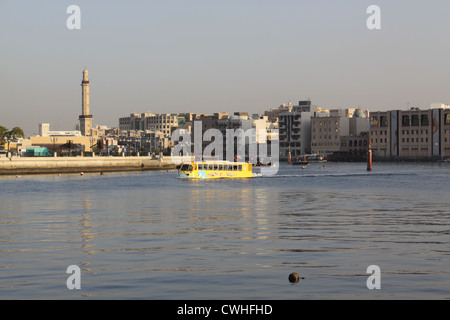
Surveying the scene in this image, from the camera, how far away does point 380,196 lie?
63.9 meters

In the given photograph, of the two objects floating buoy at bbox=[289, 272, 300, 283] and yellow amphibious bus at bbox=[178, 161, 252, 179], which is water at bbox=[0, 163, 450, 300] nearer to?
floating buoy at bbox=[289, 272, 300, 283]

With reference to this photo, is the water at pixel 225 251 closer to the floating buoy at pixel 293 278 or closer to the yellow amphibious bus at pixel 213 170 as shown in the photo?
the floating buoy at pixel 293 278

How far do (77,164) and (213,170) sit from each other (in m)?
49.8

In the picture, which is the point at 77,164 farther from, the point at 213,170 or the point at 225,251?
the point at 225,251

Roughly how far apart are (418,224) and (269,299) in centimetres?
2079

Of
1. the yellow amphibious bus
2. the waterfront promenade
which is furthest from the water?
the waterfront promenade

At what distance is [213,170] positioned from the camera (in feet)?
353

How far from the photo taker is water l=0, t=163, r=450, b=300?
20.0 meters

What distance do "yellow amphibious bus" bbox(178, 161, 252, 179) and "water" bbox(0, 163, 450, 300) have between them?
5423 cm

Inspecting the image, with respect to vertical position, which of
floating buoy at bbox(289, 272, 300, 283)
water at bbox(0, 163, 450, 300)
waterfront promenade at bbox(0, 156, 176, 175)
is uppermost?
floating buoy at bbox(289, 272, 300, 283)

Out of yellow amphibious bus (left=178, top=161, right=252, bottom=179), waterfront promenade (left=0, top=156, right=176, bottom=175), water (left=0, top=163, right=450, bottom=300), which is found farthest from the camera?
waterfront promenade (left=0, top=156, right=176, bottom=175)

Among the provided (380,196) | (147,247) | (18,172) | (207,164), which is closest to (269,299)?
(147,247)
